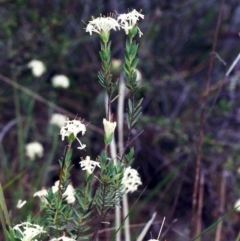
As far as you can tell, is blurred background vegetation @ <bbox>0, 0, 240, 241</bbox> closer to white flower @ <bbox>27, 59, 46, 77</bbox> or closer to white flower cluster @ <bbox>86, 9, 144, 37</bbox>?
white flower @ <bbox>27, 59, 46, 77</bbox>

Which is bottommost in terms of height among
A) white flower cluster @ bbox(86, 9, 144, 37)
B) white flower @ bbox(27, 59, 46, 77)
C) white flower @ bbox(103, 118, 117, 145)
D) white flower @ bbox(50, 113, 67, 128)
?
white flower @ bbox(103, 118, 117, 145)

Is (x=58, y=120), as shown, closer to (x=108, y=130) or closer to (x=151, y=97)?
(x=151, y=97)

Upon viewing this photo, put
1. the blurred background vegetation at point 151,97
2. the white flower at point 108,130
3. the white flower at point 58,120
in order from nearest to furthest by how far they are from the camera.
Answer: the white flower at point 108,130 → the white flower at point 58,120 → the blurred background vegetation at point 151,97

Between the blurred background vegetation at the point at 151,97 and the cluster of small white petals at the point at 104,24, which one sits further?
the blurred background vegetation at the point at 151,97

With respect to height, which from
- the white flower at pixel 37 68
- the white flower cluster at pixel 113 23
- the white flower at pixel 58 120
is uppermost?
the white flower at pixel 37 68

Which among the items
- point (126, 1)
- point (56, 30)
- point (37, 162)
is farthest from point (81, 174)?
point (126, 1)

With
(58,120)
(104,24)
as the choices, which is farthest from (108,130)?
(58,120)

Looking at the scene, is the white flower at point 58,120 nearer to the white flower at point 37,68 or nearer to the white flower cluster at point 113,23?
the white flower at point 37,68

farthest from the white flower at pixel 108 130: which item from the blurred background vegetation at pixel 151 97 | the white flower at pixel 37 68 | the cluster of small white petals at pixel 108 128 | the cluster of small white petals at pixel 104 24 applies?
the white flower at pixel 37 68

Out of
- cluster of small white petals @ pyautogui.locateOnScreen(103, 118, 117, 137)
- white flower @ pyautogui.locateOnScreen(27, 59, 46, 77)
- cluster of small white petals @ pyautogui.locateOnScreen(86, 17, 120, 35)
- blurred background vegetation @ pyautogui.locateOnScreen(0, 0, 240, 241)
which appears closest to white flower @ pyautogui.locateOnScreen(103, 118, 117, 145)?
cluster of small white petals @ pyautogui.locateOnScreen(103, 118, 117, 137)
